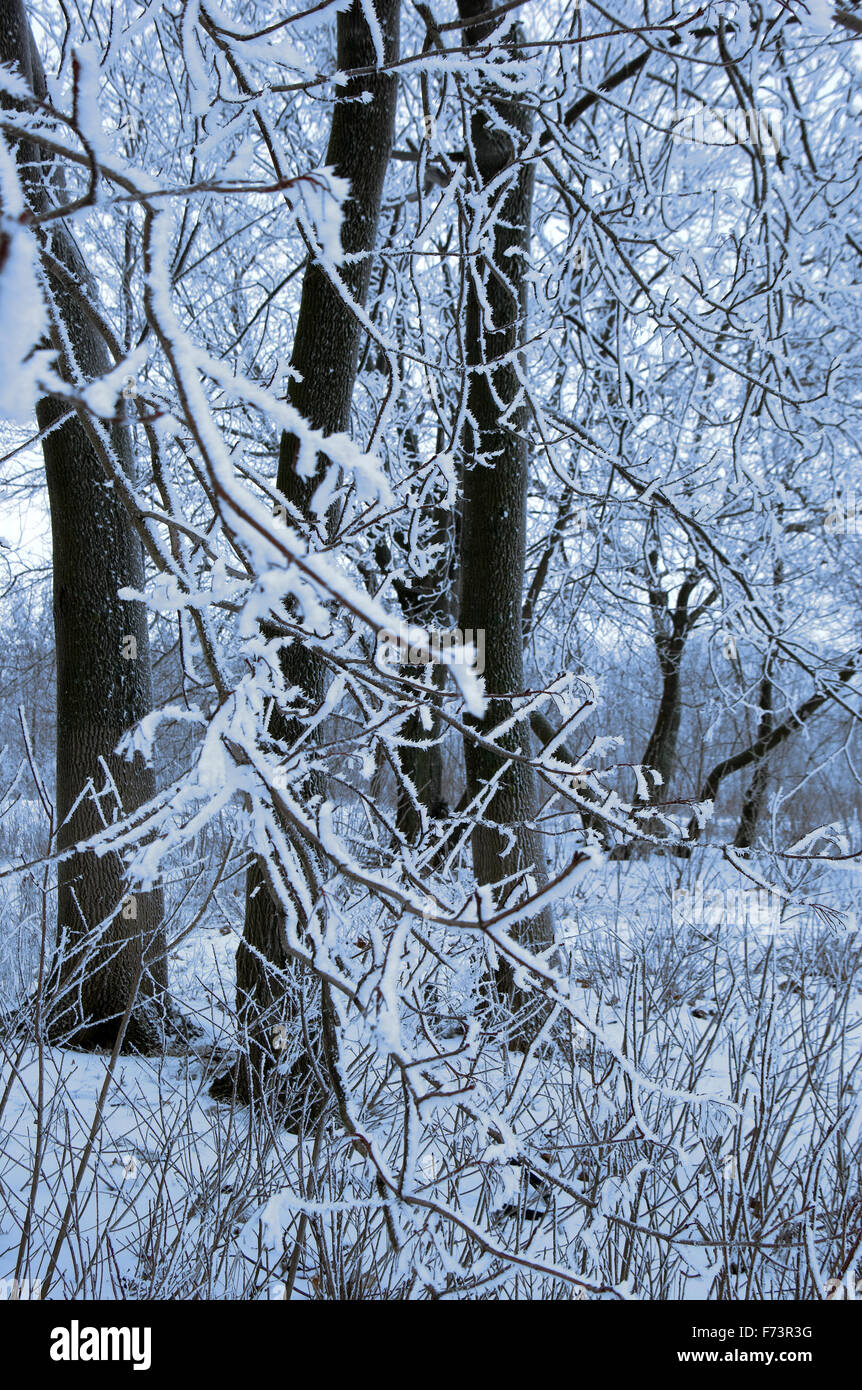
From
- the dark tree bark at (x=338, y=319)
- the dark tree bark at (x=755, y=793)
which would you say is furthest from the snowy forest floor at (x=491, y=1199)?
the dark tree bark at (x=755, y=793)

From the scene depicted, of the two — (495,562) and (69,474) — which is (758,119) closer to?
(495,562)

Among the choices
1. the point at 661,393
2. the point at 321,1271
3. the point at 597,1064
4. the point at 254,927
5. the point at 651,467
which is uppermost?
the point at 661,393

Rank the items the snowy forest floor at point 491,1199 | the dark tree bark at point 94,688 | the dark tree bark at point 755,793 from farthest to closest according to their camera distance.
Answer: the dark tree bark at point 755,793 < the dark tree bark at point 94,688 < the snowy forest floor at point 491,1199

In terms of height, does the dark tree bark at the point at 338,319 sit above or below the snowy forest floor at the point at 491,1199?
above

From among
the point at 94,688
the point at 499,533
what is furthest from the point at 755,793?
the point at 94,688

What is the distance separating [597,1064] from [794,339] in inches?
248

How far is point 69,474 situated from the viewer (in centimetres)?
357

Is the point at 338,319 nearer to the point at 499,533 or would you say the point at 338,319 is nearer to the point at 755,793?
the point at 499,533

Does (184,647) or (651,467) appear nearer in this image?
(184,647)

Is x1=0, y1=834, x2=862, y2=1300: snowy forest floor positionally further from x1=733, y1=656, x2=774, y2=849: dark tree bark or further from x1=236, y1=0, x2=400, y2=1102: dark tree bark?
x1=733, y1=656, x2=774, y2=849: dark tree bark

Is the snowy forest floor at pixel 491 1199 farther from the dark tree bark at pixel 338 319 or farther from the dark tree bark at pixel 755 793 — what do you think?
the dark tree bark at pixel 755 793

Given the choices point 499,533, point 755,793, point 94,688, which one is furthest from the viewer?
point 755,793

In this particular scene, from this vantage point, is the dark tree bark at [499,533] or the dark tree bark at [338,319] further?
the dark tree bark at [499,533]

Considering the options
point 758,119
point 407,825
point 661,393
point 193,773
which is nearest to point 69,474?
point 758,119
